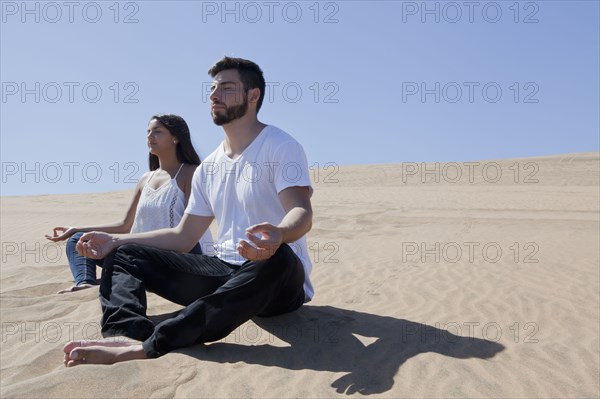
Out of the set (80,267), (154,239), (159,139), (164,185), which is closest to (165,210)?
(164,185)

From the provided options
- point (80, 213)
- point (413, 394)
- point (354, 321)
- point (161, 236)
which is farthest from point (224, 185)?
point (80, 213)

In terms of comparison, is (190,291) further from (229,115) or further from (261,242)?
(229,115)

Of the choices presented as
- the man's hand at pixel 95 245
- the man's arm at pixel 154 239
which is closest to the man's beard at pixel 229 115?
the man's arm at pixel 154 239

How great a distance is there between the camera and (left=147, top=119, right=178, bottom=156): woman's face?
16.1 feet

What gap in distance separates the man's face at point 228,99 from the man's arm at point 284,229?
0.67 m

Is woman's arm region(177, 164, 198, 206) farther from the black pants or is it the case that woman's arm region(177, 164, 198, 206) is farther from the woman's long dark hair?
the black pants

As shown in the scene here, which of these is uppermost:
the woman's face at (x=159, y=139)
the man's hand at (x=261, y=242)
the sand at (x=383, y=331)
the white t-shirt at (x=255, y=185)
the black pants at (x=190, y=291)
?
the woman's face at (x=159, y=139)

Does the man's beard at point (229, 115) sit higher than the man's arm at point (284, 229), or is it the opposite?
the man's beard at point (229, 115)

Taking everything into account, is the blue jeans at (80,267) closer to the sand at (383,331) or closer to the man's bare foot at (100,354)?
the sand at (383,331)

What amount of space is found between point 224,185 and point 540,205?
1597 centimetres

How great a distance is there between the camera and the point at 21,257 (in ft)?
31.0

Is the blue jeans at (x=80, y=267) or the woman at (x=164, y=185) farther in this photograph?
the blue jeans at (x=80, y=267)

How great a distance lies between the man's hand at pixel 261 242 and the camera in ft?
9.14

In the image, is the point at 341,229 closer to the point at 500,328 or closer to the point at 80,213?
the point at 500,328
